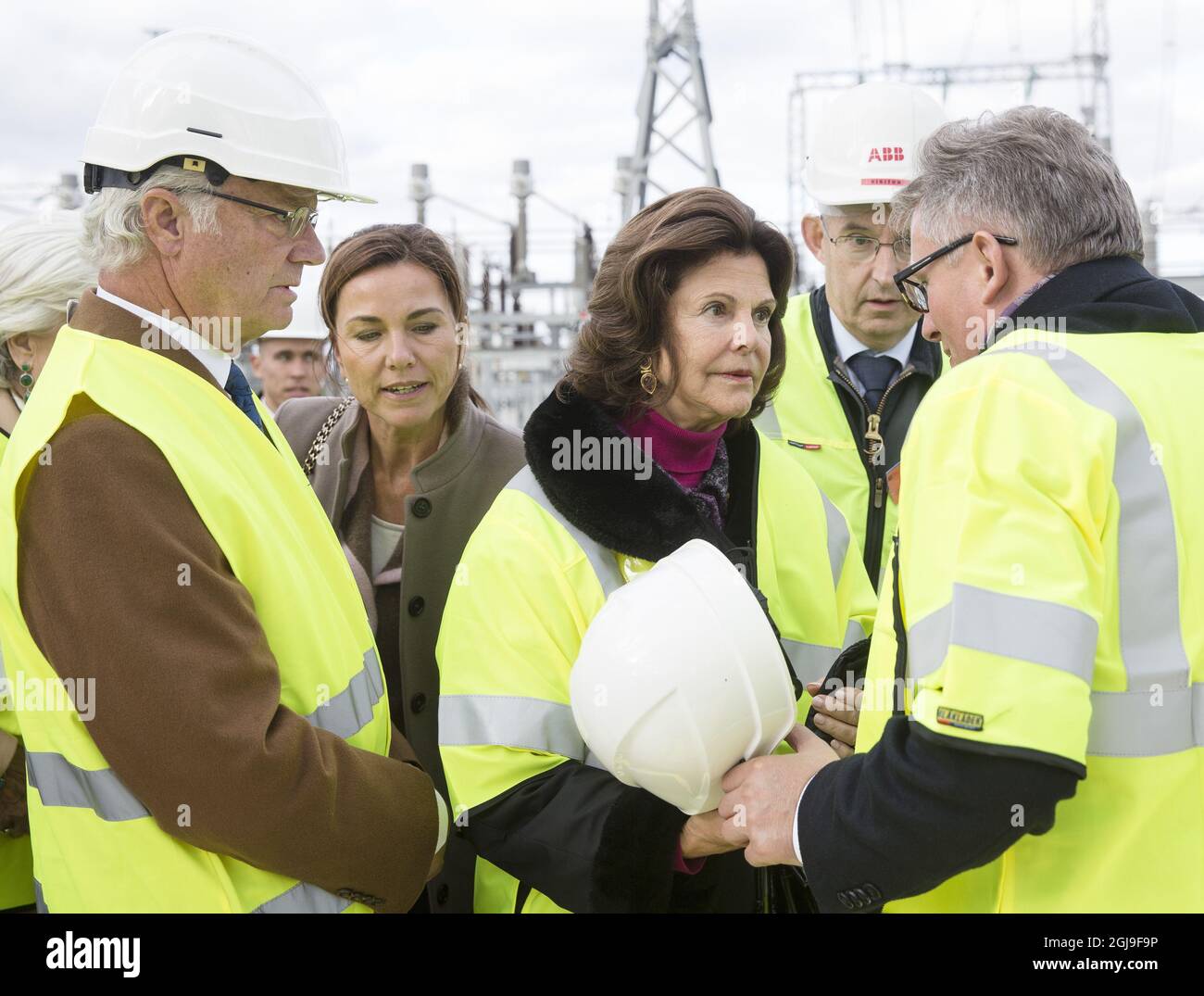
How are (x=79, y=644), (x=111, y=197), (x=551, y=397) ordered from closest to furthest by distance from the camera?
(x=79, y=644) < (x=111, y=197) < (x=551, y=397)

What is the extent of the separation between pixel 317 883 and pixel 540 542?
2.50ft

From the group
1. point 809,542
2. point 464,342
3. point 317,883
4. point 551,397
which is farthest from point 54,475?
point 464,342

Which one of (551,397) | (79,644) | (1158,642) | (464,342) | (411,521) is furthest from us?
(464,342)

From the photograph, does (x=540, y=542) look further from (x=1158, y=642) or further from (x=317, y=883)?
(x=1158, y=642)

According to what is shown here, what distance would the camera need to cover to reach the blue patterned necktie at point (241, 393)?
7.23 feet

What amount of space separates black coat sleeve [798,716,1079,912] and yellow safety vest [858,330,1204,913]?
0.04 m

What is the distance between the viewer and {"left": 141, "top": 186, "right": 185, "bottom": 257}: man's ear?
6.59ft

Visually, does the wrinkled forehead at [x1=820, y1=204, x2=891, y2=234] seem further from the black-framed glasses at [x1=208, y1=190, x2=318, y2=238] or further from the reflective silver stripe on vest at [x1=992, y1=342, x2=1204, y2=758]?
the reflective silver stripe on vest at [x1=992, y1=342, x2=1204, y2=758]

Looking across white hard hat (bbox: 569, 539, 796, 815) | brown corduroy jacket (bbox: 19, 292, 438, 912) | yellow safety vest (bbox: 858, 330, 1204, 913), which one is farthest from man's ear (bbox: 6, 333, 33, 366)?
yellow safety vest (bbox: 858, 330, 1204, 913)

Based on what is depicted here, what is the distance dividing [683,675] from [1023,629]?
531mm

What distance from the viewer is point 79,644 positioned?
67.6 inches

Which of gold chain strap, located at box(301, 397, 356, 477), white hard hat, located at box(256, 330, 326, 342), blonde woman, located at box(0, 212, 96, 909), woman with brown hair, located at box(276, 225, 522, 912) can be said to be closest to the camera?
blonde woman, located at box(0, 212, 96, 909)

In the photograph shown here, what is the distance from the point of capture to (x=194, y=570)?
1.75 m

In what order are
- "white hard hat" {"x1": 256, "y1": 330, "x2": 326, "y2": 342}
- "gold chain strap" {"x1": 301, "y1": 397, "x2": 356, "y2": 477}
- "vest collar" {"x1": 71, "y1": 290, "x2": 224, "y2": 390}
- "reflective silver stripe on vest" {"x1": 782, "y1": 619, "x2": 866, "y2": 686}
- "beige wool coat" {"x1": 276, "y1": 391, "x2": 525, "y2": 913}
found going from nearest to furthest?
"vest collar" {"x1": 71, "y1": 290, "x2": 224, "y2": 390} → "reflective silver stripe on vest" {"x1": 782, "y1": 619, "x2": 866, "y2": 686} → "beige wool coat" {"x1": 276, "y1": 391, "x2": 525, "y2": 913} → "gold chain strap" {"x1": 301, "y1": 397, "x2": 356, "y2": 477} → "white hard hat" {"x1": 256, "y1": 330, "x2": 326, "y2": 342}
